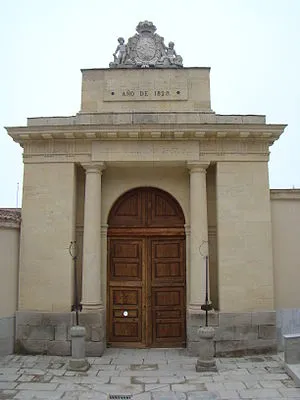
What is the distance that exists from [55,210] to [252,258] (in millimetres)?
5244

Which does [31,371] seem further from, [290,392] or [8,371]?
[290,392]

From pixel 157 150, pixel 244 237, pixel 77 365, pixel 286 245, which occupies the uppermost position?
pixel 157 150

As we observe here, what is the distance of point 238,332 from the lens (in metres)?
10.8

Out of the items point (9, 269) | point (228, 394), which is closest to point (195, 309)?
point (228, 394)

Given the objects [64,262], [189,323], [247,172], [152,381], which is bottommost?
[152,381]

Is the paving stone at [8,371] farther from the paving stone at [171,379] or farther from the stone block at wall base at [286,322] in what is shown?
the stone block at wall base at [286,322]

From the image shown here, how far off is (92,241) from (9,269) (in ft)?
7.28

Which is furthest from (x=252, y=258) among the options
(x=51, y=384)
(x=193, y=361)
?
(x=51, y=384)

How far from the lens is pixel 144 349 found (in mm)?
11469

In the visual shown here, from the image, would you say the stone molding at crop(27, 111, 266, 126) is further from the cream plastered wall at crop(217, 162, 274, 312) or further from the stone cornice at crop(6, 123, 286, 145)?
the cream plastered wall at crop(217, 162, 274, 312)

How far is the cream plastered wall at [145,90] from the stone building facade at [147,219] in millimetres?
28

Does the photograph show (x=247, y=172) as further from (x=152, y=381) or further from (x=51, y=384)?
(x=51, y=384)

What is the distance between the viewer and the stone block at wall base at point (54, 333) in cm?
1083

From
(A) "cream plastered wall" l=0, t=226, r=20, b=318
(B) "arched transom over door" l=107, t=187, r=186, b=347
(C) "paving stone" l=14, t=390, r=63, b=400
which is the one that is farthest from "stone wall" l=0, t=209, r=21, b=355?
(C) "paving stone" l=14, t=390, r=63, b=400
